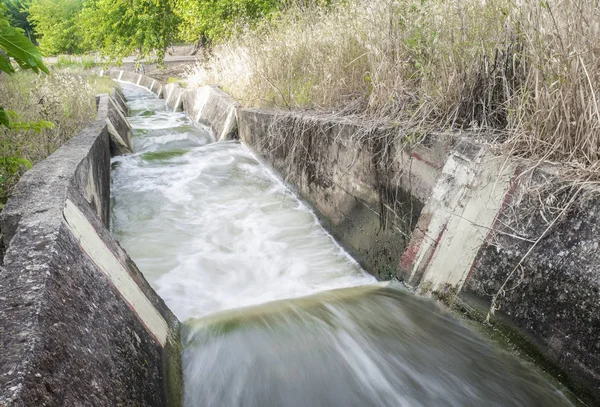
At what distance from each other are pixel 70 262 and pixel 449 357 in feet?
6.81

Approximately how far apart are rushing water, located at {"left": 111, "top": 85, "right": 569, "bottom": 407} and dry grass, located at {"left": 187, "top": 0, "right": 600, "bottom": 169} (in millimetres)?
1203

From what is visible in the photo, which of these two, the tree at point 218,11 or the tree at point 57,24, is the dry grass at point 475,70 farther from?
the tree at point 57,24

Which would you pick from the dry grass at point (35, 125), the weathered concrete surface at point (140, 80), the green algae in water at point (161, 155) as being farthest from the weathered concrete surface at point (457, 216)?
the weathered concrete surface at point (140, 80)

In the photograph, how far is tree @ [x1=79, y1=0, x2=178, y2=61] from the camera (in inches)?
580

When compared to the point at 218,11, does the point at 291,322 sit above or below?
below

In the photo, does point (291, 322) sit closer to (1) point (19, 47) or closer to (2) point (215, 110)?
(1) point (19, 47)

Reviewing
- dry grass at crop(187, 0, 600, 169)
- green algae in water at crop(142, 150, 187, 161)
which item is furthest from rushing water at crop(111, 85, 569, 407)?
green algae in water at crop(142, 150, 187, 161)

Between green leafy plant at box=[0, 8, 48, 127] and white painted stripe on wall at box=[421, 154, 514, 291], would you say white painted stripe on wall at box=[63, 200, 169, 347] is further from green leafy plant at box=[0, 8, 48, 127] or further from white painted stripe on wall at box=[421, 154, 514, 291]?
white painted stripe on wall at box=[421, 154, 514, 291]

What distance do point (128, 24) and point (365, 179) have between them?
14.3m

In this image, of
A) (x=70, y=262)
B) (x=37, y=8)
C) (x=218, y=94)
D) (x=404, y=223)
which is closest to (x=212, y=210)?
(x=404, y=223)

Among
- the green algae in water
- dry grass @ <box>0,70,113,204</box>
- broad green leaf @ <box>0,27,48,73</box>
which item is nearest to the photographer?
broad green leaf @ <box>0,27,48,73</box>

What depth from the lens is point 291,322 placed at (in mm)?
2895

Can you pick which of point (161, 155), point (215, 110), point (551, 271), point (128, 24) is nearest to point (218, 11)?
point (128, 24)

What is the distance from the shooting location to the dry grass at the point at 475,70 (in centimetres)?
226
